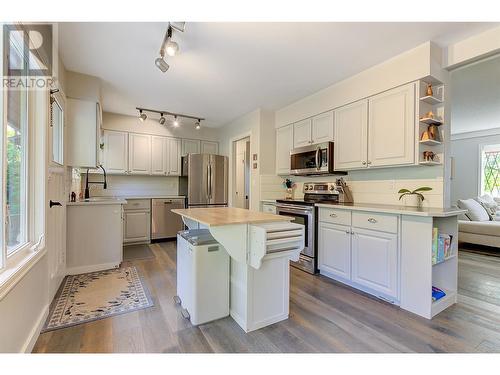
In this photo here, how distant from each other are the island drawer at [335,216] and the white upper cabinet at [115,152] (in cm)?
368

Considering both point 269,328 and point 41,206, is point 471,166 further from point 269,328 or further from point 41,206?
point 41,206

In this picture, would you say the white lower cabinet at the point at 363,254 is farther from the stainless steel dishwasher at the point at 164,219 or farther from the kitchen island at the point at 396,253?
the stainless steel dishwasher at the point at 164,219

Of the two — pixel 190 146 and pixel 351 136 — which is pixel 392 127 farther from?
→ pixel 190 146

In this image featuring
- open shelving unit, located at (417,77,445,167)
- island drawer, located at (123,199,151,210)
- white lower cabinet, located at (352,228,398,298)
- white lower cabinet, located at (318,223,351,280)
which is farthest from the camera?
island drawer, located at (123,199,151,210)

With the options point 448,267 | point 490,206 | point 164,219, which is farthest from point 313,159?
point 490,206

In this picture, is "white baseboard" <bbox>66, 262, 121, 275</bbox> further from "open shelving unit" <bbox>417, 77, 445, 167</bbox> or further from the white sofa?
the white sofa

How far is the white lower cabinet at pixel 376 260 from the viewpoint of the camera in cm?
217

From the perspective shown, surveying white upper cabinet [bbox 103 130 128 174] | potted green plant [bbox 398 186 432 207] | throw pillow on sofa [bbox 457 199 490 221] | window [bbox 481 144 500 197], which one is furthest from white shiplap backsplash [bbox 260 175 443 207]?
window [bbox 481 144 500 197]

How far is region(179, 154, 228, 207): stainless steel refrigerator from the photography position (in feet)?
15.7

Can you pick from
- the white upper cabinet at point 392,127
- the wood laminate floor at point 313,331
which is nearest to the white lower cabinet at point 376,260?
the wood laminate floor at point 313,331

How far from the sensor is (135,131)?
4.64 meters

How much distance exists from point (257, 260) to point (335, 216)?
4.72ft

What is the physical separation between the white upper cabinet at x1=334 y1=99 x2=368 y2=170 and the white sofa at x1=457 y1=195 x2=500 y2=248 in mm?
3042
